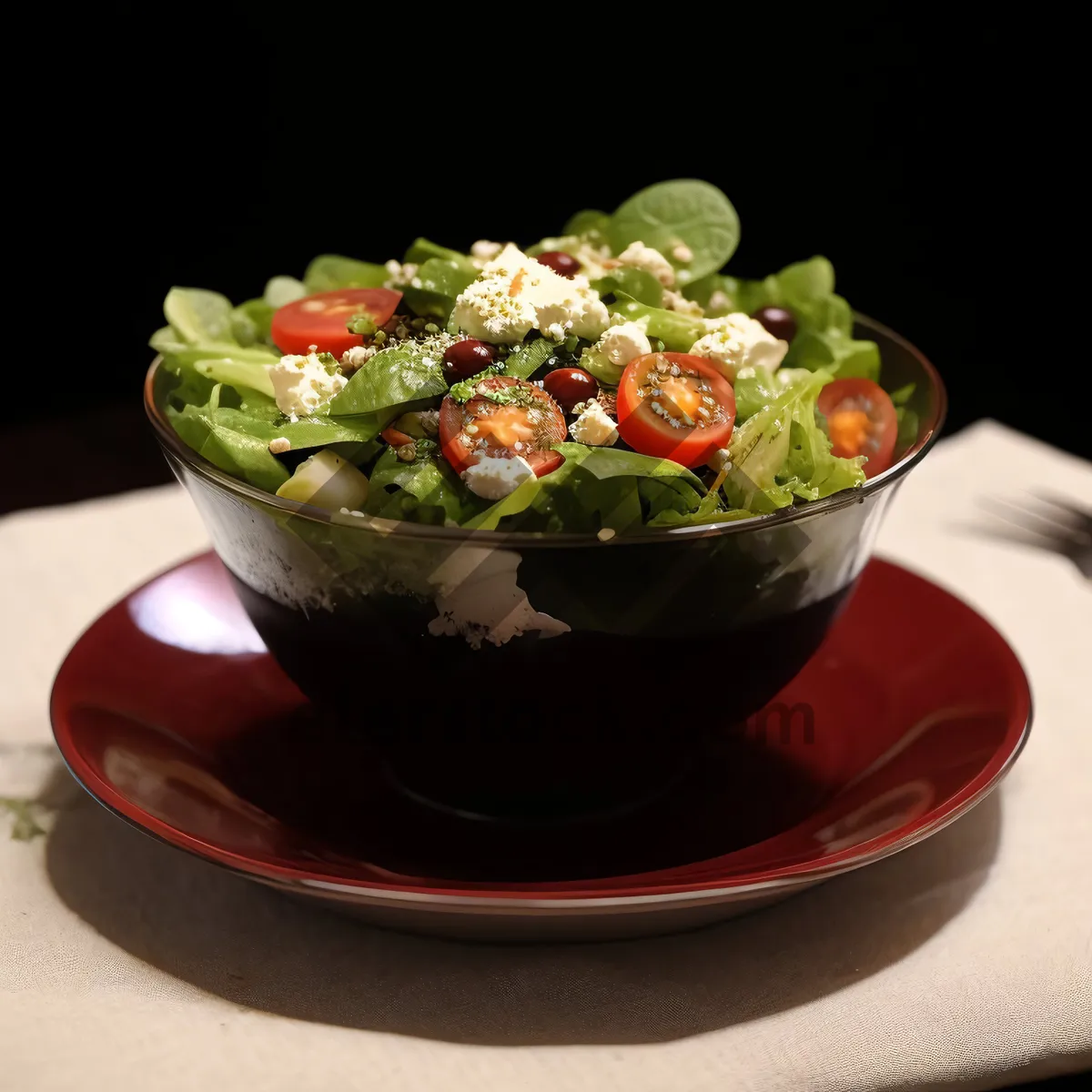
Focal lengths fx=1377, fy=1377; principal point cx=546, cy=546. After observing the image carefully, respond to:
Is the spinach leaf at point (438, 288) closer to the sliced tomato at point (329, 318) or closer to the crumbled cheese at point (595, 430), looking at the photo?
the sliced tomato at point (329, 318)

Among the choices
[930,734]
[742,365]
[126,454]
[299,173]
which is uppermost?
[742,365]

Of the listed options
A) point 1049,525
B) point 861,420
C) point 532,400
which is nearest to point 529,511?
point 532,400

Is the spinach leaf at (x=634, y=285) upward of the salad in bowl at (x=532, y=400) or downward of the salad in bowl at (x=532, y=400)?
upward

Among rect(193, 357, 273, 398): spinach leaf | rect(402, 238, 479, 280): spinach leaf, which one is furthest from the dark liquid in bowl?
rect(402, 238, 479, 280): spinach leaf

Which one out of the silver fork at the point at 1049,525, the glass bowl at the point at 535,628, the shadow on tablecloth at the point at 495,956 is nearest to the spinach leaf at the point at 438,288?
the glass bowl at the point at 535,628

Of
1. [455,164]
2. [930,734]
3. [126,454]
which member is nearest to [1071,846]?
[930,734]

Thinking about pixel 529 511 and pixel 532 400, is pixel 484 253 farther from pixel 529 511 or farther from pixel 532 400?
pixel 529 511

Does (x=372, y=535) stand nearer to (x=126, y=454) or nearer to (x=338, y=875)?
(x=338, y=875)
